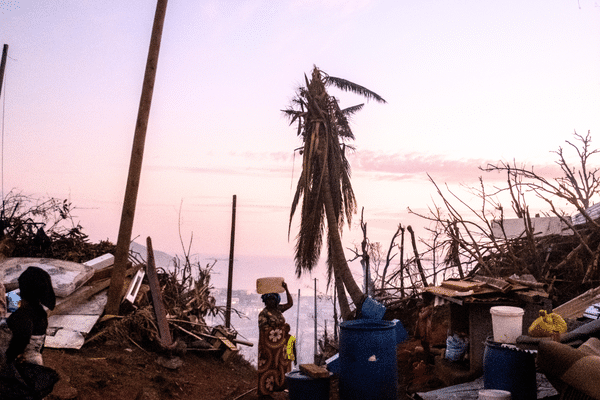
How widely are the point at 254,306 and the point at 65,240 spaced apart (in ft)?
272

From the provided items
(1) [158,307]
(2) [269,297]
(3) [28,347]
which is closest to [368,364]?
(2) [269,297]

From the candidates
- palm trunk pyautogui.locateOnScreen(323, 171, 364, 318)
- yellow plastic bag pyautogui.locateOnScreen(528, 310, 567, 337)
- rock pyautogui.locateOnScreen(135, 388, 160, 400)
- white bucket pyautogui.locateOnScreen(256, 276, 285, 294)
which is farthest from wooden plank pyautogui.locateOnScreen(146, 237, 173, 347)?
palm trunk pyautogui.locateOnScreen(323, 171, 364, 318)

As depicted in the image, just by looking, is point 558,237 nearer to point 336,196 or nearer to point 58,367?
point 58,367

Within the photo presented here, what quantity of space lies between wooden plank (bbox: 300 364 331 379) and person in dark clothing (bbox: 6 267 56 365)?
299cm

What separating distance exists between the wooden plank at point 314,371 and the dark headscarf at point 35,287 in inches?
121

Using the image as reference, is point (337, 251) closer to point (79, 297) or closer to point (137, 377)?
point (79, 297)

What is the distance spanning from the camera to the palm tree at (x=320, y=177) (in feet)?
63.9

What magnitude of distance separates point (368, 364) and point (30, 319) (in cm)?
349

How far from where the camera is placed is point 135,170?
932 centimetres

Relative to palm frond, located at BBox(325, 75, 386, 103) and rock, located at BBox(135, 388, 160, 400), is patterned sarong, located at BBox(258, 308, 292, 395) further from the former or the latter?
palm frond, located at BBox(325, 75, 386, 103)

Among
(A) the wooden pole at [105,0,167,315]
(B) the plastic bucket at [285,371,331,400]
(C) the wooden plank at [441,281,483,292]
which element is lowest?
(B) the plastic bucket at [285,371,331,400]

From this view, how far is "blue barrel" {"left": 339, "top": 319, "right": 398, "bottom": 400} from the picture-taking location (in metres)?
5.47

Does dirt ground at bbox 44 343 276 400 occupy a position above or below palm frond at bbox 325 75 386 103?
below

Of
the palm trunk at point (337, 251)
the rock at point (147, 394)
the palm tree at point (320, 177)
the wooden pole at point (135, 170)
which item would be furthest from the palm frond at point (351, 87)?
the rock at point (147, 394)
